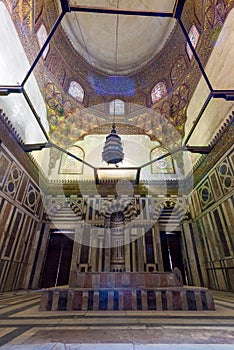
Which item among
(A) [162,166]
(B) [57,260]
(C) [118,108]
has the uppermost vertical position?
(C) [118,108]

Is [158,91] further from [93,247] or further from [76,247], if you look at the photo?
[76,247]

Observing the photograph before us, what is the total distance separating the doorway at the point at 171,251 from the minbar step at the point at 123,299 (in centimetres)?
522

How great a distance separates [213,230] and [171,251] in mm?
2548

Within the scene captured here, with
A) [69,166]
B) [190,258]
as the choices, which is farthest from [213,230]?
[69,166]

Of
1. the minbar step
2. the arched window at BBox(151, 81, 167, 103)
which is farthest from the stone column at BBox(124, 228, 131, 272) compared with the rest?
the arched window at BBox(151, 81, 167, 103)

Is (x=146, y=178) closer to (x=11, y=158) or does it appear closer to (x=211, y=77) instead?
(x=211, y=77)

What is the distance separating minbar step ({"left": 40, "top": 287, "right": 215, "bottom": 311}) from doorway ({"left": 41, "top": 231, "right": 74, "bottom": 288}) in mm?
5113

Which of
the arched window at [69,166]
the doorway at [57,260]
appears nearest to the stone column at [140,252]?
the doorway at [57,260]

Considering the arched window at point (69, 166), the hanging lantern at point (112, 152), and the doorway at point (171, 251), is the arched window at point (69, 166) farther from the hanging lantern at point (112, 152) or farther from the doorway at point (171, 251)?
the doorway at point (171, 251)

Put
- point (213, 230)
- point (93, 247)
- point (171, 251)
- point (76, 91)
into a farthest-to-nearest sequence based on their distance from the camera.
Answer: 1. point (76, 91)
2. point (171, 251)
3. point (93, 247)
4. point (213, 230)

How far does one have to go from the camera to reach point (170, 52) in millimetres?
10070

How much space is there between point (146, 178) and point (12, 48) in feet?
24.5

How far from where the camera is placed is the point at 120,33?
10773 mm

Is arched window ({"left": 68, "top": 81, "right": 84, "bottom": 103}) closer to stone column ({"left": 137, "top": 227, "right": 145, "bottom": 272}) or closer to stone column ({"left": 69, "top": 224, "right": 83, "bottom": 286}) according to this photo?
stone column ({"left": 69, "top": 224, "right": 83, "bottom": 286})
